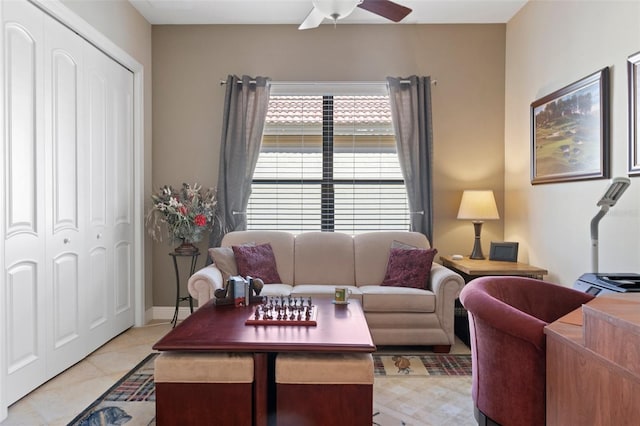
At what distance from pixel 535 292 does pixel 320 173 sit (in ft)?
8.15

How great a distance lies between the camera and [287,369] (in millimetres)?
1858

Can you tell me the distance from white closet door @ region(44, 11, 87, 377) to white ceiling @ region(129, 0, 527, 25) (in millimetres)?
1123

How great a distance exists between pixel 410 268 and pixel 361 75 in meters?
2.04

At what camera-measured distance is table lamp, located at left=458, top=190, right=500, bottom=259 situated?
12.2 ft

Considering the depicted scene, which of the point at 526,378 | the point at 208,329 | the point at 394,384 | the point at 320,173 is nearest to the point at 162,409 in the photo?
the point at 208,329

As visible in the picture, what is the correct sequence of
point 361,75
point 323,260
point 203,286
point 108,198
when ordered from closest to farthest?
point 203,286
point 108,198
point 323,260
point 361,75

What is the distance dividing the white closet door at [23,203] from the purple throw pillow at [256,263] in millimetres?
1411

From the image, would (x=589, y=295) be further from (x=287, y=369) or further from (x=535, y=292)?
(x=287, y=369)

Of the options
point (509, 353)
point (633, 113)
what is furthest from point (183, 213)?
point (633, 113)

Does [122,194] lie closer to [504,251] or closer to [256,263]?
[256,263]

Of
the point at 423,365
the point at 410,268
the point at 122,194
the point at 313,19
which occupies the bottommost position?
the point at 423,365

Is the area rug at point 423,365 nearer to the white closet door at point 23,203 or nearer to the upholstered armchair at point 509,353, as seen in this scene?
the upholstered armchair at point 509,353

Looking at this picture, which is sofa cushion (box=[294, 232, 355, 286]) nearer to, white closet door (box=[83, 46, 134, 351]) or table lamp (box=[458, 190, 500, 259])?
table lamp (box=[458, 190, 500, 259])

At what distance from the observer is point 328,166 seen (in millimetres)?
4219
